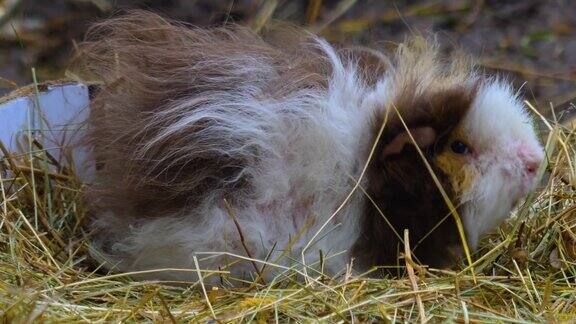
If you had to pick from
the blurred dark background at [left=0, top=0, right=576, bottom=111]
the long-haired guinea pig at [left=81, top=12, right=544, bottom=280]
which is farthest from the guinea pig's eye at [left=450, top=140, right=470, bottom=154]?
the blurred dark background at [left=0, top=0, right=576, bottom=111]

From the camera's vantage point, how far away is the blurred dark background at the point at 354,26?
317 cm

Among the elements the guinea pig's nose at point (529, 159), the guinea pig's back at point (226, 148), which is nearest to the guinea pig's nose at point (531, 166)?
the guinea pig's nose at point (529, 159)

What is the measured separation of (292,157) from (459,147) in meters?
0.34

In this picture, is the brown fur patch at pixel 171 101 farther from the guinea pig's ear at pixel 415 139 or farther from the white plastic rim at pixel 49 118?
the white plastic rim at pixel 49 118

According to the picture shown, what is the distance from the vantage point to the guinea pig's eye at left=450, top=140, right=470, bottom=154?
1.69 m

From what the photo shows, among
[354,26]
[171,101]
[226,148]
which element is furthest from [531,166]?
[354,26]

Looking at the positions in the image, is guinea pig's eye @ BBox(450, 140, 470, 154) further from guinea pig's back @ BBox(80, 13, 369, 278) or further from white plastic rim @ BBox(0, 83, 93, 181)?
white plastic rim @ BBox(0, 83, 93, 181)

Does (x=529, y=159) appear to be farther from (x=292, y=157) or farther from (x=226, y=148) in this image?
(x=226, y=148)

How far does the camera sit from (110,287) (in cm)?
169

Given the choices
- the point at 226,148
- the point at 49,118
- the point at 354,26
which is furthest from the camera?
the point at 354,26

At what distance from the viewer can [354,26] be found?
3270mm

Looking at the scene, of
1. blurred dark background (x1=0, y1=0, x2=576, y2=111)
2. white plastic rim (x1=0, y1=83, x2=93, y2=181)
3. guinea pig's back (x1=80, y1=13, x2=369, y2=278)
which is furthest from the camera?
blurred dark background (x1=0, y1=0, x2=576, y2=111)

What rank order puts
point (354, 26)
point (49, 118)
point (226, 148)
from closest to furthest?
point (226, 148), point (49, 118), point (354, 26)

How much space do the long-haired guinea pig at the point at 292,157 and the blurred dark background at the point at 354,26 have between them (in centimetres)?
135
